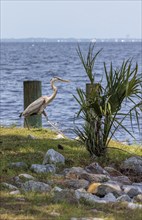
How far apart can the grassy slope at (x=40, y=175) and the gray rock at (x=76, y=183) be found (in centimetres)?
30

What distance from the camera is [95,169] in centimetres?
996

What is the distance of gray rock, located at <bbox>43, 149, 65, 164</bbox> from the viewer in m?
10.0

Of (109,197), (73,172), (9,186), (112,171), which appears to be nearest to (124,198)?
(109,197)

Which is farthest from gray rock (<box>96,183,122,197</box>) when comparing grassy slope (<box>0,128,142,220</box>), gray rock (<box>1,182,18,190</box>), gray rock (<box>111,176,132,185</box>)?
gray rock (<box>1,182,18,190</box>)

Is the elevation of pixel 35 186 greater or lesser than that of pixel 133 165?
greater

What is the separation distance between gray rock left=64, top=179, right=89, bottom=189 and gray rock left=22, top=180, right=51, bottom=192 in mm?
Answer: 426

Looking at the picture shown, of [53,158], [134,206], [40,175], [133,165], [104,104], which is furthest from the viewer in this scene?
[104,104]

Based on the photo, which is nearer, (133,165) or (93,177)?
(93,177)

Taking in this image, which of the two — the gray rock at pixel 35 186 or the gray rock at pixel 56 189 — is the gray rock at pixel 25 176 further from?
the gray rock at pixel 56 189

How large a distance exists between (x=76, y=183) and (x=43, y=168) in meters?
0.75

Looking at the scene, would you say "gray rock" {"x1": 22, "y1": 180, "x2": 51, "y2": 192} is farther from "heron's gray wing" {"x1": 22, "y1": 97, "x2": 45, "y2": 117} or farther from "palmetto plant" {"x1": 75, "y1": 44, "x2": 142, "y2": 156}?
"heron's gray wing" {"x1": 22, "y1": 97, "x2": 45, "y2": 117}

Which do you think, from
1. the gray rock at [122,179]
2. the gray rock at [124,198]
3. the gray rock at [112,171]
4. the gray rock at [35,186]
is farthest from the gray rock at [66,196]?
the gray rock at [112,171]

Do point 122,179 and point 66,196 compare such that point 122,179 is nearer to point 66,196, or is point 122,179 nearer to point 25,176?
point 25,176

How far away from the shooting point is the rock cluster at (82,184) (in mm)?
8375
